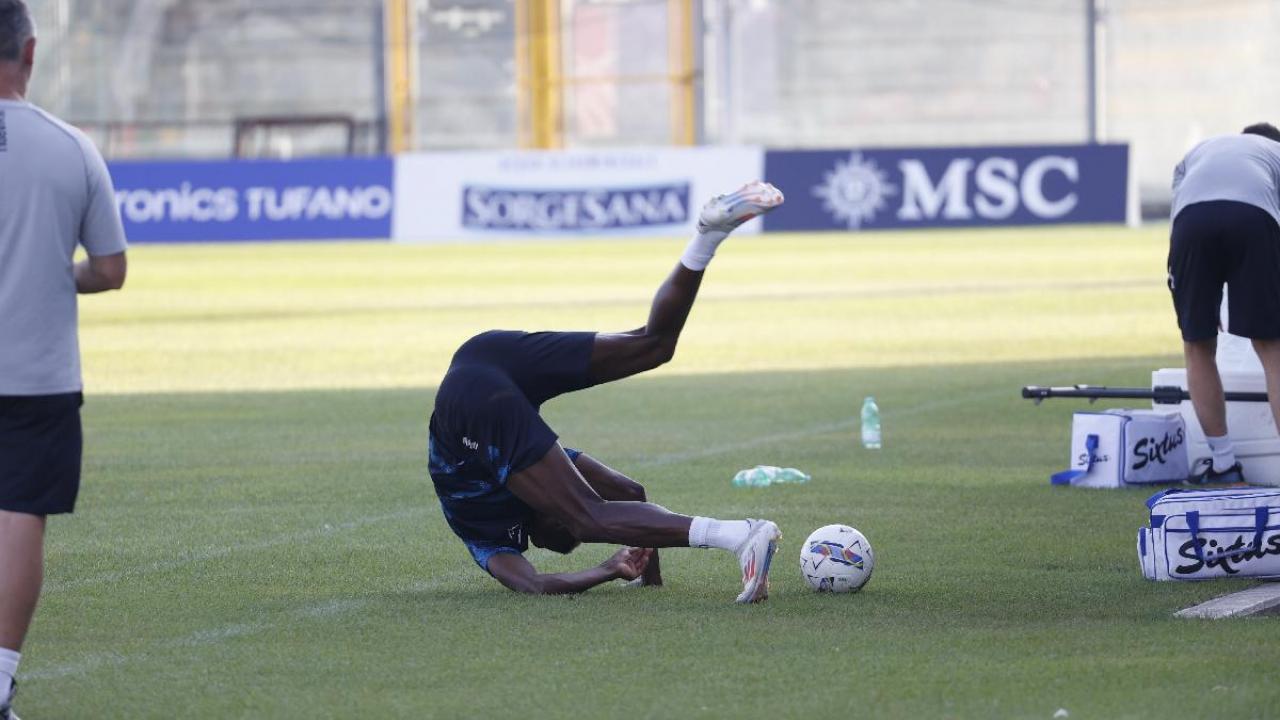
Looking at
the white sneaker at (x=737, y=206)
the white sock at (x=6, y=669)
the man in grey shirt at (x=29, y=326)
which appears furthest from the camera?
the white sneaker at (x=737, y=206)

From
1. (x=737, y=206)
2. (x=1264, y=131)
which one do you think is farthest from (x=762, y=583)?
(x=1264, y=131)

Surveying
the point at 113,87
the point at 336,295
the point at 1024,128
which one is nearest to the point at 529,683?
the point at 336,295

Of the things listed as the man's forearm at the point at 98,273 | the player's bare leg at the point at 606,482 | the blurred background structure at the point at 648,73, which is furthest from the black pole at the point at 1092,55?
the man's forearm at the point at 98,273

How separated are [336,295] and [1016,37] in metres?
29.1

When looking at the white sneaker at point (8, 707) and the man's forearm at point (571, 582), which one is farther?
the man's forearm at point (571, 582)

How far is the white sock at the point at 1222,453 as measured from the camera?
10.2 metres

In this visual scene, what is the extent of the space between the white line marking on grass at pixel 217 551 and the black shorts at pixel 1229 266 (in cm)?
402

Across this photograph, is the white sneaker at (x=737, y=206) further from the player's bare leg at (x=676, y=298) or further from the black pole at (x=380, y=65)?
the black pole at (x=380, y=65)

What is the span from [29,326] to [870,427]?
7.06 metres

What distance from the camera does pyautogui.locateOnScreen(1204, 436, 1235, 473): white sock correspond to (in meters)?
10.2

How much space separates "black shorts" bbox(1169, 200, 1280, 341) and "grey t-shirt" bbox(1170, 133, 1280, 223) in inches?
2.4

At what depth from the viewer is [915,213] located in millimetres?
37000

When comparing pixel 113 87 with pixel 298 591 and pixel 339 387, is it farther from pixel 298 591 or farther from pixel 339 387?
pixel 298 591

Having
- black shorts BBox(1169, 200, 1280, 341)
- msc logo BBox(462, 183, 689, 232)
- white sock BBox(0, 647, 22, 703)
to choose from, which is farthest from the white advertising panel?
white sock BBox(0, 647, 22, 703)
